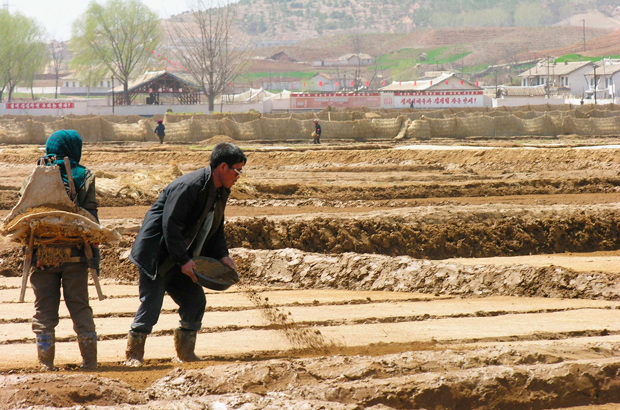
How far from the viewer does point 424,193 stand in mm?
15859

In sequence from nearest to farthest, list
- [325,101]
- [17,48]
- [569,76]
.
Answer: [325,101]
[17,48]
[569,76]

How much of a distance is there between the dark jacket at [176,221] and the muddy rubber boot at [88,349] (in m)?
0.62

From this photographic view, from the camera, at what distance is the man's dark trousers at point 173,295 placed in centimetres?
469

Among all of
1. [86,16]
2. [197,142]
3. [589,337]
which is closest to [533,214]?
[589,337]

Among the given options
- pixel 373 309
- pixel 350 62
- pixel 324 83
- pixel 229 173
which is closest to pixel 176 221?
pixel 229 173

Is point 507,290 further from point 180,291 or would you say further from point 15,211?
point 15,211

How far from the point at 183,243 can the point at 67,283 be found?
2.82 ft

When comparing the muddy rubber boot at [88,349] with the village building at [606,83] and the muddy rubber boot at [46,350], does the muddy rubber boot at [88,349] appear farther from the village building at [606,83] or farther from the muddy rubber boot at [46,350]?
the village building at [606,83]

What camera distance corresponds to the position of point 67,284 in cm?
457

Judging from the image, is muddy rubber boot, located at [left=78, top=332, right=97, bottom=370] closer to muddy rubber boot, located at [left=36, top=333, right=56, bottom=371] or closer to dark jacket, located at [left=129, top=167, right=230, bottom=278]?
muddy rubber boot, located at [left=36, top=333, right=56, bottom=371]

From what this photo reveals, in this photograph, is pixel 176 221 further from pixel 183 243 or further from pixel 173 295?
pixel 173 295

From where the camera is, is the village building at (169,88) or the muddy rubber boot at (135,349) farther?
the village building at (169,88)

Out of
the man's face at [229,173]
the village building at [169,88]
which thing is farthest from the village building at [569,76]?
the man's face at [229,173]

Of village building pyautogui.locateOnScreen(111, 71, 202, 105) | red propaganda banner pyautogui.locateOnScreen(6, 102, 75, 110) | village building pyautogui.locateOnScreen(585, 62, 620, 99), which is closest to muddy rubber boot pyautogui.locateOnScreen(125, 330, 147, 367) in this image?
red propaganda banner pyautogui.locateOnScreen(6, 102, 75, 110)
